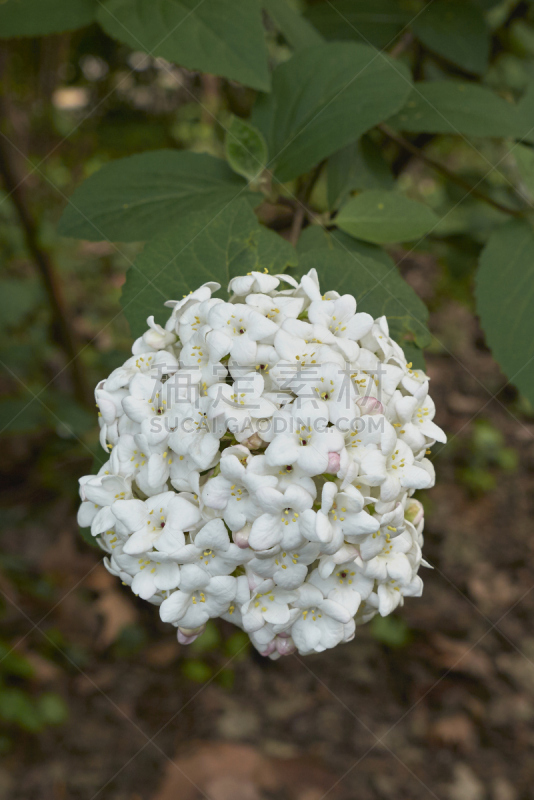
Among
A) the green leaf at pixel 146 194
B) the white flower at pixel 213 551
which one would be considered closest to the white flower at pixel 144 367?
the white flower at pixel 213 551

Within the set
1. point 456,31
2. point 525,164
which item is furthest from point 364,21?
point 525,164

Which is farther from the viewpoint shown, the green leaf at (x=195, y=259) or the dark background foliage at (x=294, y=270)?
the dark background foliage at (x=294, y=270)

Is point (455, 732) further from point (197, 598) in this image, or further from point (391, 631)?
point (197, 598)

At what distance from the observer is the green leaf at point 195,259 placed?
156cm

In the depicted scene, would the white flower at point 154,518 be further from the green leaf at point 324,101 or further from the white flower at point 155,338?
the green leaf at point 324,101

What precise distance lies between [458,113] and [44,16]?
135cm

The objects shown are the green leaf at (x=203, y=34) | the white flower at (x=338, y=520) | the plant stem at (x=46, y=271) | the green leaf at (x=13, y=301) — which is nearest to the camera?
the white flower at (x=338, y=520)

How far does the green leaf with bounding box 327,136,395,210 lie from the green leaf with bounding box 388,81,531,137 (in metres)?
0.13

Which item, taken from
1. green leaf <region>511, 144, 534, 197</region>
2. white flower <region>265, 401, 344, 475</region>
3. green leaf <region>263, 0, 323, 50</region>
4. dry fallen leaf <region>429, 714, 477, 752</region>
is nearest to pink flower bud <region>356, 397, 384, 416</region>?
white flower <region>265, 401, 344, 475</region>

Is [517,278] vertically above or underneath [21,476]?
above

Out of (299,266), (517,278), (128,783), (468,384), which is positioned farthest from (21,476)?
(468,384)

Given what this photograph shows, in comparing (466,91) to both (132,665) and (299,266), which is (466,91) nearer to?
(299,266)

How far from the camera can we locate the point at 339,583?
132 cm

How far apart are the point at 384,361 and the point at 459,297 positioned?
3.03 meters
